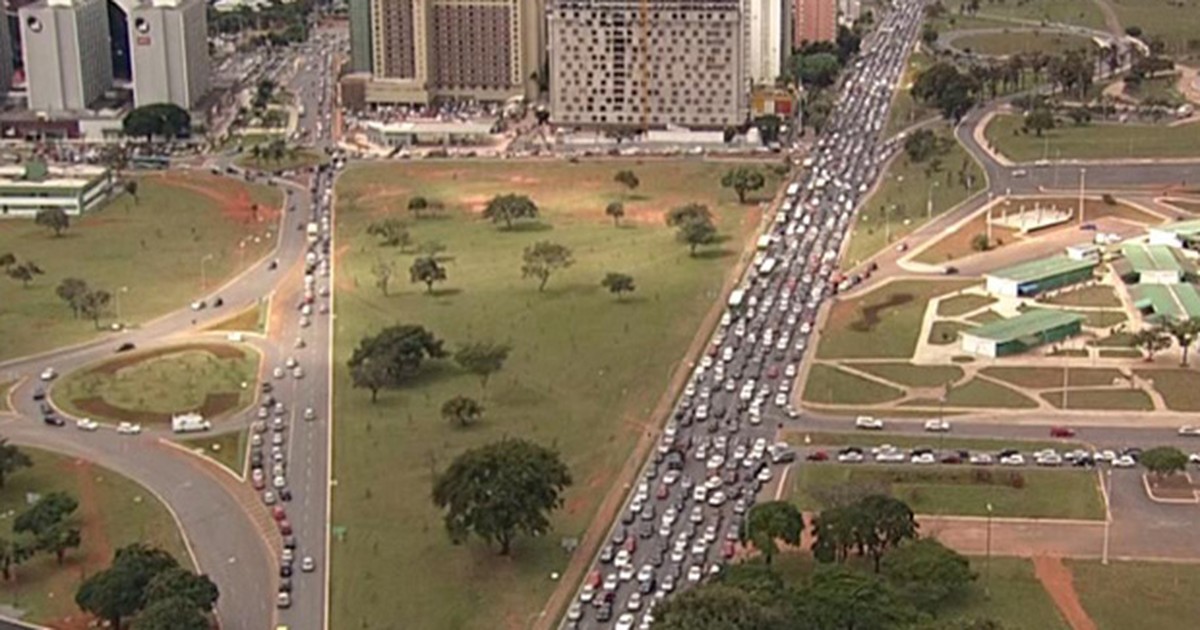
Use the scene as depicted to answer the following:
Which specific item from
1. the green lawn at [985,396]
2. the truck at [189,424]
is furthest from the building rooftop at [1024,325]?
the truck at [189,424]

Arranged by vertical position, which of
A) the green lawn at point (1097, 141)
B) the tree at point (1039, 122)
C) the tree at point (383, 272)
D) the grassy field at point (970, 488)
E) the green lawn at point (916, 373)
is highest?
the tree at point (1039, 122)

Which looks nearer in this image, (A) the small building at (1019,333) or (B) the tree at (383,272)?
(A) the small building at (1019,333)

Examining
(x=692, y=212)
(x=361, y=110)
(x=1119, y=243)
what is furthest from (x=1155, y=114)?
(x=361, y=110)

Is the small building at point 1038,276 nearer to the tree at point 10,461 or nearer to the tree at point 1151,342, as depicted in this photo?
the tree at point 1151,342

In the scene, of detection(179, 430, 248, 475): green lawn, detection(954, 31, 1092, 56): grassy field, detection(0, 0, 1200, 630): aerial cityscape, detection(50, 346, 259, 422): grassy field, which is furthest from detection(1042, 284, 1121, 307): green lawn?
detection(954, 31, 1092, 56): grassy field

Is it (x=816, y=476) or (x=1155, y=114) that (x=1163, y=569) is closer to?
(x=816, y=476)
